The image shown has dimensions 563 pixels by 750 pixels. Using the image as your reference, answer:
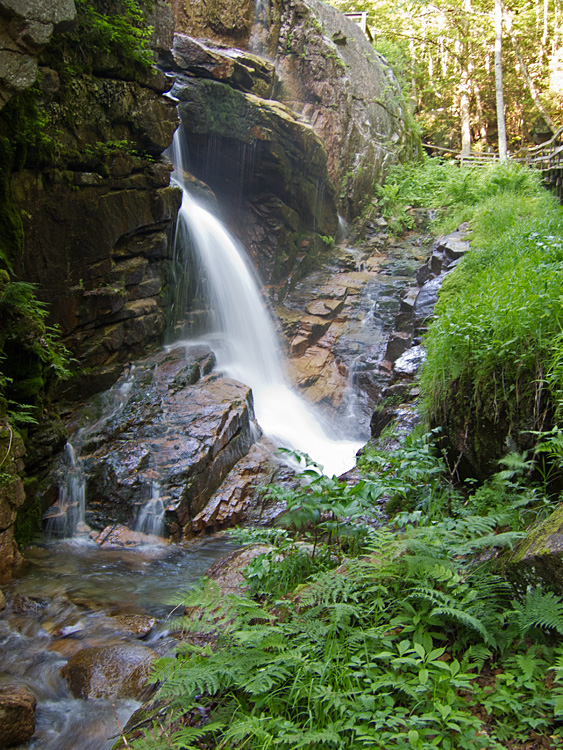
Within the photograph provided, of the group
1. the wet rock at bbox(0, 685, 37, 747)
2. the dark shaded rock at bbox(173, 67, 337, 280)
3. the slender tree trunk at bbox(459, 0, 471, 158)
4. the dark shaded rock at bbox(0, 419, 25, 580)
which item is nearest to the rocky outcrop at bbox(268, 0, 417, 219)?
the dark shaded rock at bbox(173, 67, 337, 280)

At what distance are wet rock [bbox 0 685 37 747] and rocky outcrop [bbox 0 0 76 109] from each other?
6.12 metres

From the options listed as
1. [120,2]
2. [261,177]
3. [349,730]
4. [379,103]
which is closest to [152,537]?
[349,730]

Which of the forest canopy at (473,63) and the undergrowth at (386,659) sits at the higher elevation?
the forest canopy at (473,63)

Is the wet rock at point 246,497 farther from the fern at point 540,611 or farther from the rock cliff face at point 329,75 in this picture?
the rock cliff face at point 329,75

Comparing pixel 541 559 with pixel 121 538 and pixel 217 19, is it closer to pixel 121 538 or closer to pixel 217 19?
pixel 121 538

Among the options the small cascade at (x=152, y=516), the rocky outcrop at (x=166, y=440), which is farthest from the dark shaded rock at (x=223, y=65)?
the small cascade at (x=152, y=516)

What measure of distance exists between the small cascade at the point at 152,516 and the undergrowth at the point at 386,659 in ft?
13.8

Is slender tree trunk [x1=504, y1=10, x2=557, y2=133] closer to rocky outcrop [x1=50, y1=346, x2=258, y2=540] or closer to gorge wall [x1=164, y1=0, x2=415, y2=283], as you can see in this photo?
gorge wall [x1=164, y1=0, x2=415, y2=283]

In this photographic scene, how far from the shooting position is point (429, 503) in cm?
367

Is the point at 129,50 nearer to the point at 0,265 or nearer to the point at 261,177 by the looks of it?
the point at 0,265

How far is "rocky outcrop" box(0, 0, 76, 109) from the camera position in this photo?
561 cm

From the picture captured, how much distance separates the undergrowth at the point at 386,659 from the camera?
1.85 m

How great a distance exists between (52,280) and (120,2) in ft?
15.7

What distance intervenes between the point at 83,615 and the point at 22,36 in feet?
21.2
